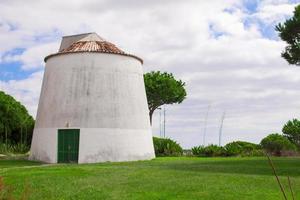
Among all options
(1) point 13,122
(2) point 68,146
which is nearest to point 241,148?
(2) point 68,146

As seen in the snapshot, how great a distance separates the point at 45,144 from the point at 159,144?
10.3 meters

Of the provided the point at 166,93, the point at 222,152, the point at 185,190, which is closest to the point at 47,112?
the point at 222,152

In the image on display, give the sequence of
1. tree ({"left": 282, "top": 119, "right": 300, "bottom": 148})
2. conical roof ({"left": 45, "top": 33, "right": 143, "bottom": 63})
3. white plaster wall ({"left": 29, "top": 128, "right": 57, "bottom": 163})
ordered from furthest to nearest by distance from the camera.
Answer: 1. tree ({"left": 282, "top": 119, "right": 300, "bottom": 148})
2. conical roof ({"left": 45, "top": 33, "right": 143, "bottom": 63})
3. white plaster wall ({"left": 29, "top": 128, "right": 57, "bottom": 163})

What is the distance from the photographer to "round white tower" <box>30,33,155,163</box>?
25359 mm

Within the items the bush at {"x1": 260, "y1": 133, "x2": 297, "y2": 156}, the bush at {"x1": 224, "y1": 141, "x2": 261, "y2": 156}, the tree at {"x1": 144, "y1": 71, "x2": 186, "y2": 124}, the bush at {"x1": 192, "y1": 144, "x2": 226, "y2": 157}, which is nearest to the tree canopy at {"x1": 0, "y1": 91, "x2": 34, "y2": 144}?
the tree at {"x1": 144, "y1": 71, "x2": 186, "y2": 124}

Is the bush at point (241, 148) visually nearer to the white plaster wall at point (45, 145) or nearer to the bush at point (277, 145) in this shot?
the bush at point (277, 145)

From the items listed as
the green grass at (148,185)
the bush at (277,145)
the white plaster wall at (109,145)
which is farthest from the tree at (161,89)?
the green grass at (148,185)

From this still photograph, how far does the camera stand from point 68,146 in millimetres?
25297

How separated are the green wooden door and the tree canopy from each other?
45.0 ft

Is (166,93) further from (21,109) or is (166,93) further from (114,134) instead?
(114,134)

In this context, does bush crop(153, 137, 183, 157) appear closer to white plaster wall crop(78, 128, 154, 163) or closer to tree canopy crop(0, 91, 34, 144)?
white plaster wall crop(78, 128, 154, 163)

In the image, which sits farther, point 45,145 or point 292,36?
point 45,145

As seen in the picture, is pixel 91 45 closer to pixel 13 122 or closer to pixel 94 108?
pixel 94 108

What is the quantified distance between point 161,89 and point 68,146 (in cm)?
1976
